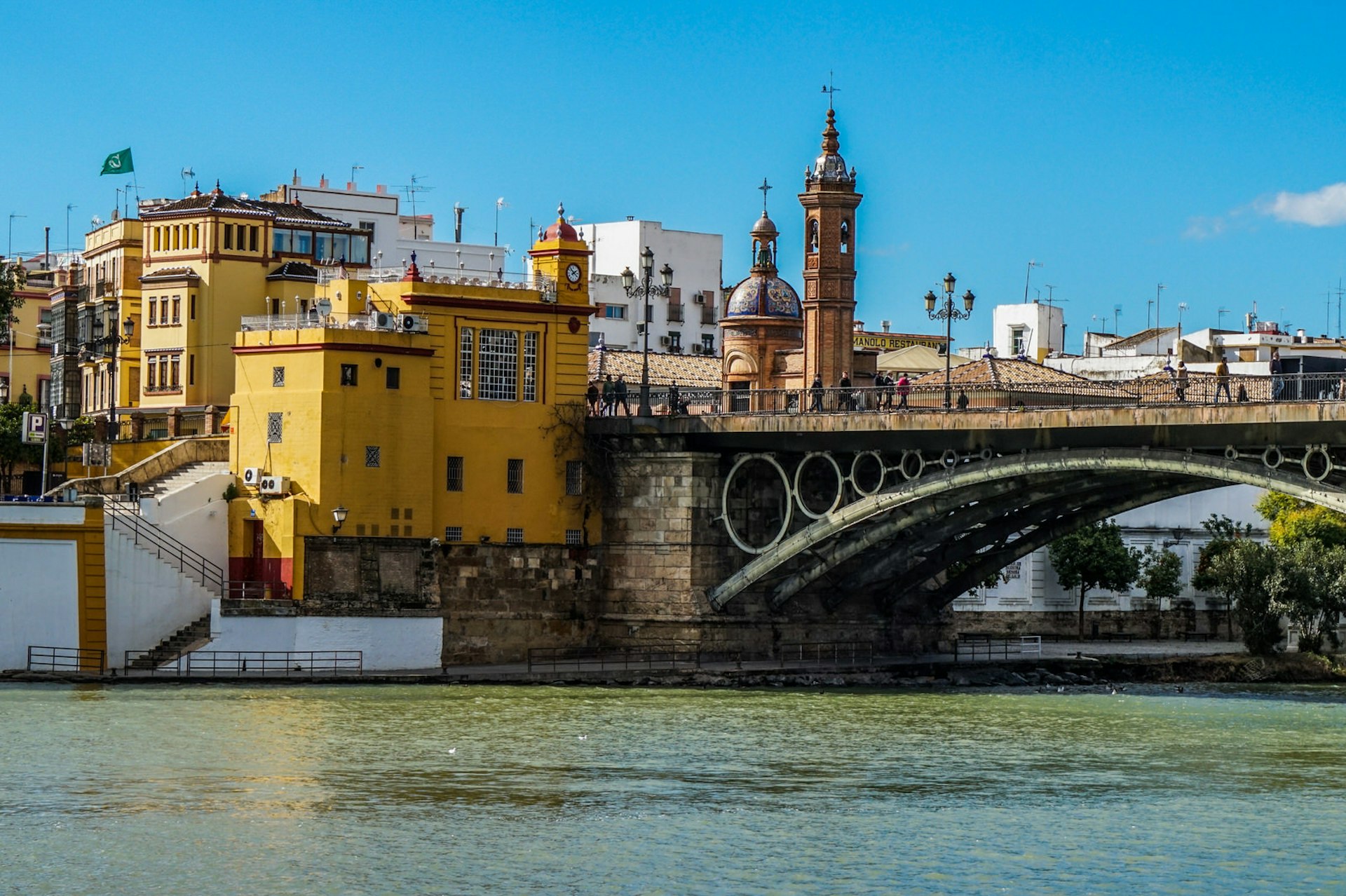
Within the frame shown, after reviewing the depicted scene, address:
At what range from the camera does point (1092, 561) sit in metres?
83.3

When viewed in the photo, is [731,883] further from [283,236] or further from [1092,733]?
[283,236]

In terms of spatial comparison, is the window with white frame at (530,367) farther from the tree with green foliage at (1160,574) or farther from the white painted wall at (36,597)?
the tree with green foliage at (1160,574)

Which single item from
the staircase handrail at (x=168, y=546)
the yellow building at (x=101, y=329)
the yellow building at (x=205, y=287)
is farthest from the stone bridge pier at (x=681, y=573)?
the yellow building at (x=101, y=329)

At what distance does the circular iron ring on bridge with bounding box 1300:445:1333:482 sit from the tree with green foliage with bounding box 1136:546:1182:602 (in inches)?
1209

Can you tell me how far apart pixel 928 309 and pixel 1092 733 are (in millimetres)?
18098

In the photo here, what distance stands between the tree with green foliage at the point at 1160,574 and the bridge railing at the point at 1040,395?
1762 cm

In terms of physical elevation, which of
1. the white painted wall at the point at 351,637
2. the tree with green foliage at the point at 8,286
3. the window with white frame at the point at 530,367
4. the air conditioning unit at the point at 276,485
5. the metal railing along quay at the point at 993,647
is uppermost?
the tree with green foliage at the point at 8,286

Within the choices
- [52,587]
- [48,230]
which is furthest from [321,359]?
[48,230]

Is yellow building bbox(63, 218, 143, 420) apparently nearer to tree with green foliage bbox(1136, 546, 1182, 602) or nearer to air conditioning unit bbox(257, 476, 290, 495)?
air conditioning unit bbox(257, 476, 290, 495)

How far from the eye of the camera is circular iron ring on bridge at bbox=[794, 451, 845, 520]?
204 feet

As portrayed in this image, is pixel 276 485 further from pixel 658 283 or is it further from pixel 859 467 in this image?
pixel 658 283

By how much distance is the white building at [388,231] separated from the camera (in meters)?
97.4

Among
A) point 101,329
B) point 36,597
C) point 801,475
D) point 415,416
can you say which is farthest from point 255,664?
point 101,329

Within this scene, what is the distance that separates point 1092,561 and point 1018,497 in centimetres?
2240
